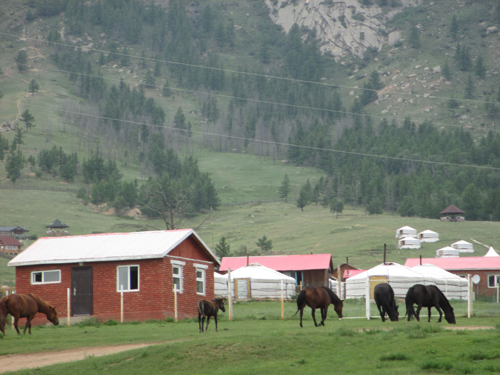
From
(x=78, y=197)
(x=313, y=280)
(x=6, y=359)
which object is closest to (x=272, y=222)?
(x=78, y=197)

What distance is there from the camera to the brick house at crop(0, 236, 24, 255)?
9744cm

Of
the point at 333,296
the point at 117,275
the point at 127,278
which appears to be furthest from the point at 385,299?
the point at 117,275

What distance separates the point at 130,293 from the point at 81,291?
2.47m

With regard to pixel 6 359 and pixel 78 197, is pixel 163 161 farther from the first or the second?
pixel 6 359

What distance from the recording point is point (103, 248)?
3156 centimetres

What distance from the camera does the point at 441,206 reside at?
432ft

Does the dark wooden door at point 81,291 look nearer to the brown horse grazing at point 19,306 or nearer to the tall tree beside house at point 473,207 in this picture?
the brown horse grazing at point 19,306

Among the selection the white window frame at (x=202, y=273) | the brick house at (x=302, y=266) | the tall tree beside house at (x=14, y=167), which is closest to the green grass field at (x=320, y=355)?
the white window frame at (x=202, y=273)

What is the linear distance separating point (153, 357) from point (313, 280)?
51.3 m

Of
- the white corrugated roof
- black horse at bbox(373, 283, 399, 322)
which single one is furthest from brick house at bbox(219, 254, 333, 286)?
black horse at bbox(373, 283, 399, 322)

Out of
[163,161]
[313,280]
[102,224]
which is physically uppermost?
[163,161]

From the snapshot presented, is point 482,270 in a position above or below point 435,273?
below

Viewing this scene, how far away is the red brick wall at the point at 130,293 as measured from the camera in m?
29.6

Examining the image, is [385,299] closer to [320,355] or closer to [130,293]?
[320,355]
